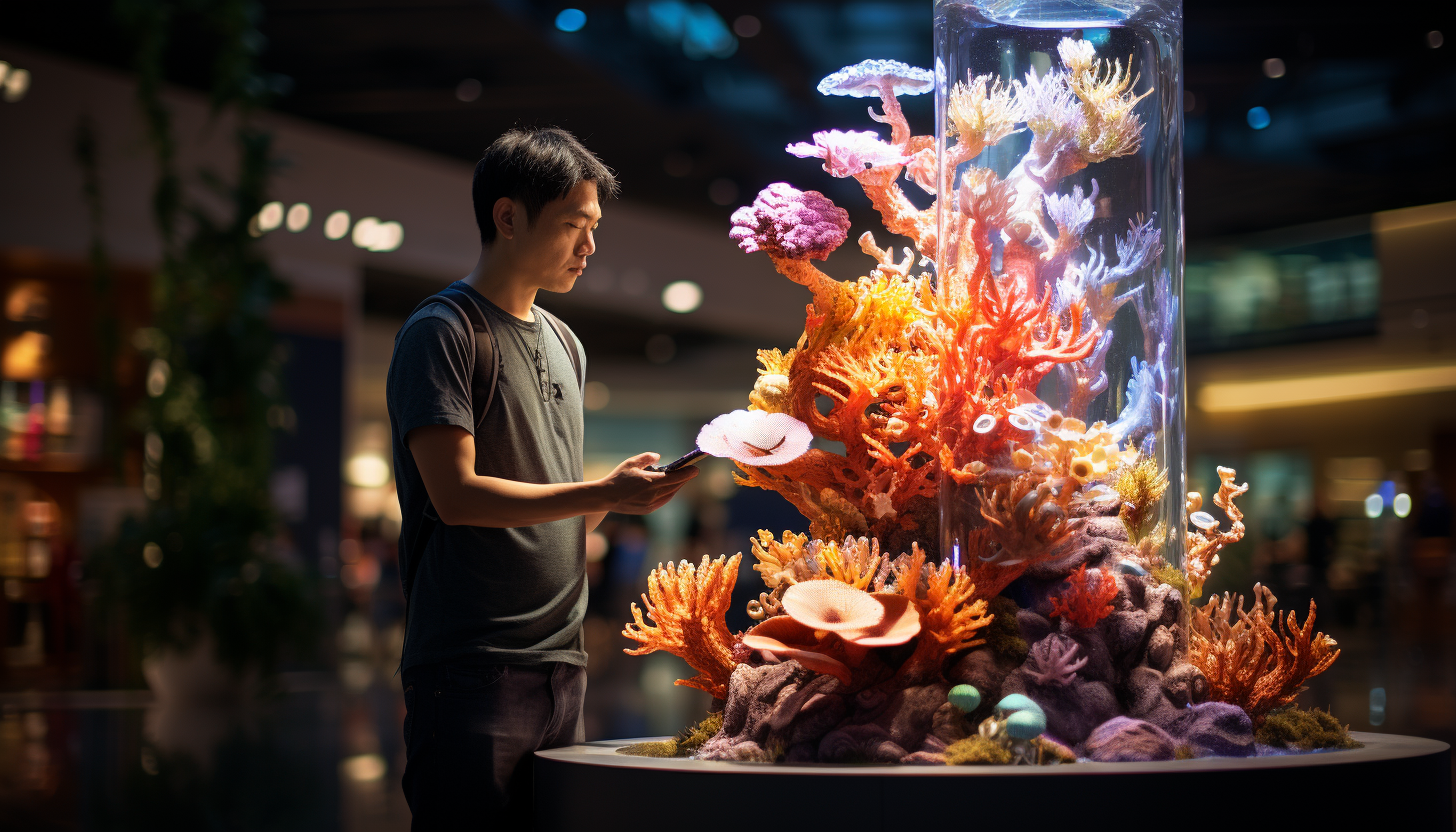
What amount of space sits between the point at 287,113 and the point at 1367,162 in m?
9.57

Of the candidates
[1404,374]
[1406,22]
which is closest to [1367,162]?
[1406,22]

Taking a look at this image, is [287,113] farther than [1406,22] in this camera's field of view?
Yes

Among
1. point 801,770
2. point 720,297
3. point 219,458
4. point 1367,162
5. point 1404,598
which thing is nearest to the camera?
point 801,770

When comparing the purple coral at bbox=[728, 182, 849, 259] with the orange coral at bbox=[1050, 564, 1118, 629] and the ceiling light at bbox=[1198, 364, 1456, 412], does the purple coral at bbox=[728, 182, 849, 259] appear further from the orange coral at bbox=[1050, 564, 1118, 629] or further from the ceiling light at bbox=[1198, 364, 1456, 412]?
the ceiling light at bbox=[1198, 364, 1456, 412]

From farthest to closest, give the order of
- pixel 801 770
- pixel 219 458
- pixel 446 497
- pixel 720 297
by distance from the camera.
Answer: pixel 720 297 < pixel 219 458 < pixel 446 497 < pixel 801 770

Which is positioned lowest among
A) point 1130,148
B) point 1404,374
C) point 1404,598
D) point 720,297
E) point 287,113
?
point 1404,598

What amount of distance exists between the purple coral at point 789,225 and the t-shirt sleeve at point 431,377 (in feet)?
1.91

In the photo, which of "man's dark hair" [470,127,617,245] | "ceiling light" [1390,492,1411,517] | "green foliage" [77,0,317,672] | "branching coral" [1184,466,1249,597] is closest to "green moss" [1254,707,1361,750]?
"branching coral" [1184,466,1249,597]

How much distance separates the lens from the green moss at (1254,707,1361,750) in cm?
202

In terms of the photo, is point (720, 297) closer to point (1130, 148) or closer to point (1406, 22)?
point (1406, 22)

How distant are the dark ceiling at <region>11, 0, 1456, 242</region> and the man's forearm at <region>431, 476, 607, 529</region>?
7047 millimetres

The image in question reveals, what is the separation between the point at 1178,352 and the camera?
2.30m

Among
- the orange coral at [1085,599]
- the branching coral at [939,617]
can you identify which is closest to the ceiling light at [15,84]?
the branching coral at [939,617]

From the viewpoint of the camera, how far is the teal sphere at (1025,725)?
1.77 metres
